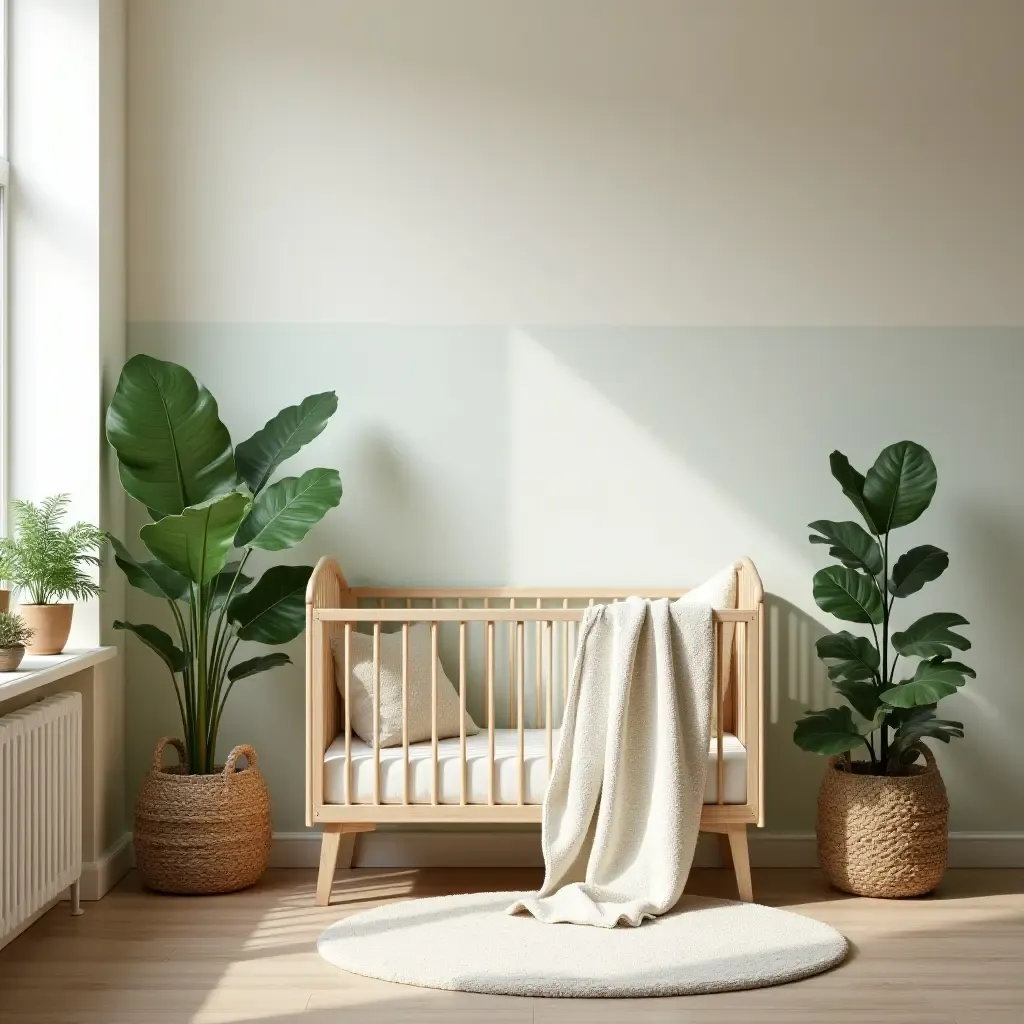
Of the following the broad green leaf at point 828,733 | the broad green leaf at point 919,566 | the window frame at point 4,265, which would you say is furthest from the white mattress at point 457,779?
the window frame at point 4,265

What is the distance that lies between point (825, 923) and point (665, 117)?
2.14 m

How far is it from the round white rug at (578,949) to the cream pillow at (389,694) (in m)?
0.42

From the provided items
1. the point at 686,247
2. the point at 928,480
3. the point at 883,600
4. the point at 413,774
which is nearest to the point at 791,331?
the point at 686,247

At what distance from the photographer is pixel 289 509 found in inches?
119

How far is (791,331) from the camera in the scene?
11.1ft

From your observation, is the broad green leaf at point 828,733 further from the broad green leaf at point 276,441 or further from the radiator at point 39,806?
the radiator at point 39,806

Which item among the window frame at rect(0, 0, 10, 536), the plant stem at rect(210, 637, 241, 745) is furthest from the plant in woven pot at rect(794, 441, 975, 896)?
the window frame at rect(0, 0, 10, 536)

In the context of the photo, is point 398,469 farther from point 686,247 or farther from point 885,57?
point 885,57

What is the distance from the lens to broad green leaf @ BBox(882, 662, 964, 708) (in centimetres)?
282

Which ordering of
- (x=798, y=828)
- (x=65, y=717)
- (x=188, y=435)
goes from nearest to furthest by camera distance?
(x=65, y=717)
(x=188, y=435)
(x=798, y=828)

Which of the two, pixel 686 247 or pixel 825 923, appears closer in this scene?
pixel 825 923

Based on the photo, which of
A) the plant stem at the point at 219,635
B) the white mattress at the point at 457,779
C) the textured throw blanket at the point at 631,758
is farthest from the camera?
the plant stem at the point at 219,635

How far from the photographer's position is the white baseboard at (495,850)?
3.30 m

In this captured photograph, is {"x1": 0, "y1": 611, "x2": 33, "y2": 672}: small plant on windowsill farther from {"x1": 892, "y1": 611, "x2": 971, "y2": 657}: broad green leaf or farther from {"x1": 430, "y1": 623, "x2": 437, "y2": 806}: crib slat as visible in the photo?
{"x1": 892, "y1": 611, "x2": 971, "y2": 657}: broad green leaf
